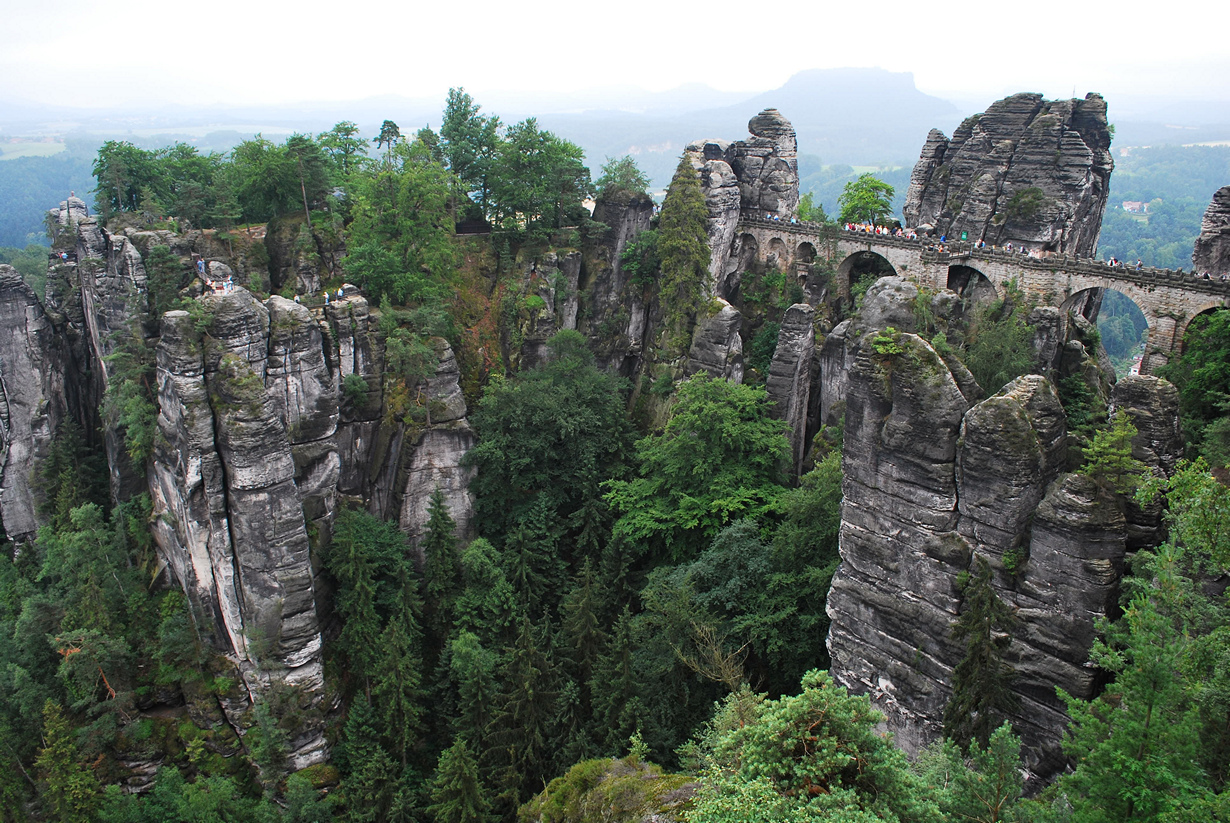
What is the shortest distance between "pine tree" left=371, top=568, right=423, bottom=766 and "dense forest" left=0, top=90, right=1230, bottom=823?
14cm

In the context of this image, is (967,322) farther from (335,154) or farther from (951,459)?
(335,154)

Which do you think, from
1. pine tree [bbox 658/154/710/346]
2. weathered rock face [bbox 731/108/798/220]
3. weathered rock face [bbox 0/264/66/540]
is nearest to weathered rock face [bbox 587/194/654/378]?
pine tree [bbox 658/154/710/346]

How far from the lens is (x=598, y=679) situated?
24.6 metres

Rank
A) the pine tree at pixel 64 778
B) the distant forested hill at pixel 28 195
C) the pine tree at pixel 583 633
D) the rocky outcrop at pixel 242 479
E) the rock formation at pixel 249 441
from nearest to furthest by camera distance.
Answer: the pine tree at pixel 64 778
the rocky outcrop at pixel 242 479
the rock formation at pixel 249 441
the pine tree at pixel 583 633
the distant forested hill at pixel 28 195

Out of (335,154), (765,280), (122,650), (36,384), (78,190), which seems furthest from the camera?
(78,190)

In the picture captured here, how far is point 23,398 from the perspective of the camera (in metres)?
36.4

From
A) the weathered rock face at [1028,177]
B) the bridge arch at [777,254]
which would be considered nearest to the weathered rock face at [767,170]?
the bridge arch at [777,254]

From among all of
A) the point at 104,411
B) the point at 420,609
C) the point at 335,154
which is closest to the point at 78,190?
the point at 335,154

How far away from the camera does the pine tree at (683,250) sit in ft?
120

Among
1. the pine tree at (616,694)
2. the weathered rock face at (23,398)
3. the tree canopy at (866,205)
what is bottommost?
the pine tree at (616,694)

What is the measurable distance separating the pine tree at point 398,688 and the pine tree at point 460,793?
3.38 metres

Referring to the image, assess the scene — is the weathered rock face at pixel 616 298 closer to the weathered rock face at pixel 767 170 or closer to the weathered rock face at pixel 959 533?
the weathered rock face at pixel 767 170

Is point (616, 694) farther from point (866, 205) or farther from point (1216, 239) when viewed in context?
point (1216, 239)

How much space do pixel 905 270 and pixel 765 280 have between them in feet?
24.4
